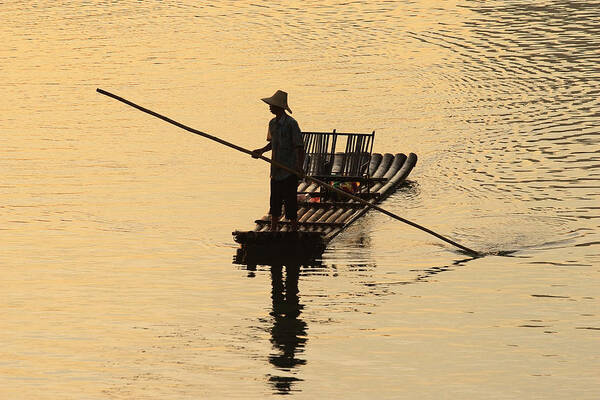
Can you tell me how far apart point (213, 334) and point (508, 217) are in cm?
548

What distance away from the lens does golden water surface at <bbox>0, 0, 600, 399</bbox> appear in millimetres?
11703

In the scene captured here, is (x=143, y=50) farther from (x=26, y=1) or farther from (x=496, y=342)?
(x=496, y=342)

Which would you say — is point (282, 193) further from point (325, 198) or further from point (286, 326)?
point (286, 326)

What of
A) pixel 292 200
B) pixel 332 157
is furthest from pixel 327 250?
pixel 332 157

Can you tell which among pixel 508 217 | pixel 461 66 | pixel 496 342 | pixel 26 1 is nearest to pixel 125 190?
pixel 508 217

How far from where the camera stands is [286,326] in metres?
12.9

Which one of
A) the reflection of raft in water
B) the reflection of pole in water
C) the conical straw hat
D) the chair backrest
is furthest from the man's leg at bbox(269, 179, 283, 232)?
the chair backrest

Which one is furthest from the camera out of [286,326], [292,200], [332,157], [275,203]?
[332,157]

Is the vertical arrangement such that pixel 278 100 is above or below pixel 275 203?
above

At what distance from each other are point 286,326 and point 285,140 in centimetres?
289

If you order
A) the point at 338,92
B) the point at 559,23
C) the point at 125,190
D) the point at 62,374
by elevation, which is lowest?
the point at 62,374

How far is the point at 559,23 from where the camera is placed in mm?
35938

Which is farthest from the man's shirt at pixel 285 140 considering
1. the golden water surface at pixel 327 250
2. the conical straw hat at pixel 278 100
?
the golden water surface at pixel 327 250

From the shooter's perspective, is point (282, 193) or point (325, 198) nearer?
point (282, 193)
